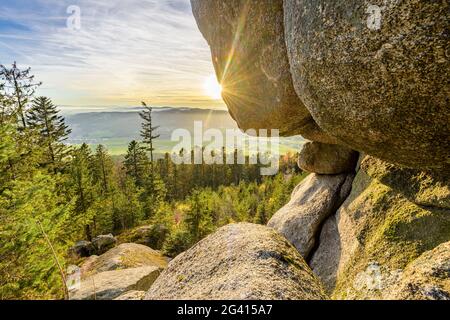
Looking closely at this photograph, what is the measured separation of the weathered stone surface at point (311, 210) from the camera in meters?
11.1

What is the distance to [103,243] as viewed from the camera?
3844cm

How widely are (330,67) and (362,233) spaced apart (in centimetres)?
516

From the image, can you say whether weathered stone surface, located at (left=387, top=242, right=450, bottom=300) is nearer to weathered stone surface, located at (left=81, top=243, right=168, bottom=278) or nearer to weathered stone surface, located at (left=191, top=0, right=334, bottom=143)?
weathered stone surface, located at (left=191, top=0, right=334, bottom=143)

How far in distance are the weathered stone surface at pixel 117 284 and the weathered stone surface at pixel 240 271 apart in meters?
9.93

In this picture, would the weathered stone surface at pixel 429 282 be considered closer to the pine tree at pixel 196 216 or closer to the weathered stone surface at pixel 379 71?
the weathered stone surface at pixel 379 71

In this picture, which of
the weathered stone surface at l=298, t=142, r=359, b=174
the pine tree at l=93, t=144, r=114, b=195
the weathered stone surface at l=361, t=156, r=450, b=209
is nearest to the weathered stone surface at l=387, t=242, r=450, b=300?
the weathered stone surface at l=361, t=156, r=450, b=209

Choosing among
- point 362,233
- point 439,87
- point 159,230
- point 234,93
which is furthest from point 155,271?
point 159,230

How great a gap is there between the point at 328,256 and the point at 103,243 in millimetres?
35779

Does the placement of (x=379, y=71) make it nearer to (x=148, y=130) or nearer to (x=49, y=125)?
(x=49, y=125)

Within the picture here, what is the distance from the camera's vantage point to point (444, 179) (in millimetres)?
6512

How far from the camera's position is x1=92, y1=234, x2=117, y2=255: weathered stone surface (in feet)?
124

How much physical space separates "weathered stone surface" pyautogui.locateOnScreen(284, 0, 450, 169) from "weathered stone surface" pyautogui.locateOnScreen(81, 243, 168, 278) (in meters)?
21.2

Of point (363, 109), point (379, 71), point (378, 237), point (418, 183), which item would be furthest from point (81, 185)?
point (379, 71)

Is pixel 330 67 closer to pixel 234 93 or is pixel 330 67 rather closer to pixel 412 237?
pixel 412 237
